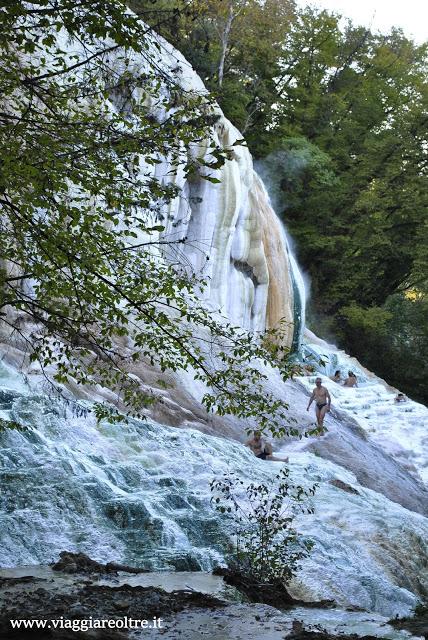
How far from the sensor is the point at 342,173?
33.7 meters

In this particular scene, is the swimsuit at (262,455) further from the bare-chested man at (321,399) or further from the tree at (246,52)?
the tree at (246,52)

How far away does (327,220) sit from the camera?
33062mm

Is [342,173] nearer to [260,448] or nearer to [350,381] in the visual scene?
[350,381]

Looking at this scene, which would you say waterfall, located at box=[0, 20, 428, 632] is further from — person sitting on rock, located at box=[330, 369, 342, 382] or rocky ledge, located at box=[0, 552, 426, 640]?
person sitting on rock, located at box=[330, 369, 342, 382]

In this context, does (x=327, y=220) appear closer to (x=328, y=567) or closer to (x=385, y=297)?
(x=385, y=297)

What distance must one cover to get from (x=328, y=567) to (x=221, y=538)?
1.05 meters

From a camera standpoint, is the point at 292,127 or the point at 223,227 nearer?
the point at 223,227

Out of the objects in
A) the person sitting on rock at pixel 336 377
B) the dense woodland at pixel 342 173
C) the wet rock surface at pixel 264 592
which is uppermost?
the dense woodland at pixel 342 173

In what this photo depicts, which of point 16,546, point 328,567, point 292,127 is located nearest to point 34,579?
point 16,546

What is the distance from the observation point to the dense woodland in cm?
3158

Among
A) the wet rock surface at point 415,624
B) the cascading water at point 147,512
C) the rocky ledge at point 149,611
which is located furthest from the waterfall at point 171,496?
the wet rock surface at point 415,624

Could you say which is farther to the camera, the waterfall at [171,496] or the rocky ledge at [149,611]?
the waterfall at [171,496]

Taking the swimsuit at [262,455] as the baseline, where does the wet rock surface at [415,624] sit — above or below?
above

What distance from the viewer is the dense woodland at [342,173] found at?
31578mm
